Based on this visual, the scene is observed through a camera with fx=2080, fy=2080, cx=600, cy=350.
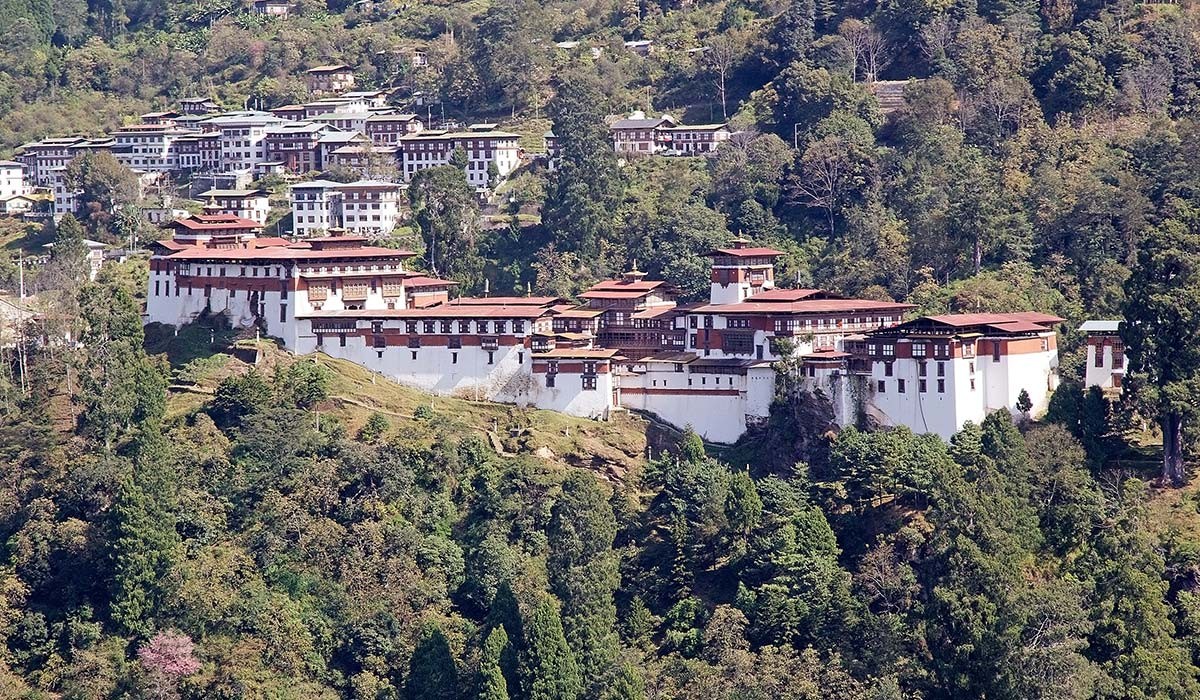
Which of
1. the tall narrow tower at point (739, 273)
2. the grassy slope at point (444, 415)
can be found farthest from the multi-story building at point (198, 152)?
the tall narrow tower at point (739, 273)

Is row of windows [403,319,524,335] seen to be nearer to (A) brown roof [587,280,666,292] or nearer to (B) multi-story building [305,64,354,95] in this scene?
(A) brown roof [587,280,666,292]

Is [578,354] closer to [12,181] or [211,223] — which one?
[211,223]

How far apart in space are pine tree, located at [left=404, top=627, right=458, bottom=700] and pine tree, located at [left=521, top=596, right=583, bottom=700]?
9.82 feet

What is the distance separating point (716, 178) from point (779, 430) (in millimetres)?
27418

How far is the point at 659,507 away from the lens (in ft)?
241

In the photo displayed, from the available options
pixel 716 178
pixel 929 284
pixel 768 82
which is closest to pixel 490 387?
pixel 929 284

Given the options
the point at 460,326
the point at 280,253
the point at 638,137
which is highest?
the point at 638,137

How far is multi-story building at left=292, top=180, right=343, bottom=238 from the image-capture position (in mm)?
99875

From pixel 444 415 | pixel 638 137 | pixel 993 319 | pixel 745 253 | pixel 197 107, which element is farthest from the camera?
pixel 197 107

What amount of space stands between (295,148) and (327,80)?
17973 mm

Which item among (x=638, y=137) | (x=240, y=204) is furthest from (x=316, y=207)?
(x=638, y=137)

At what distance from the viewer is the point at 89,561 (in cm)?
7119

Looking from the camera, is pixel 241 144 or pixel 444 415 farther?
pixel 241 144

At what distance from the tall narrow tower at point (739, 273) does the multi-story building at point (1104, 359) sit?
13.3 meters
